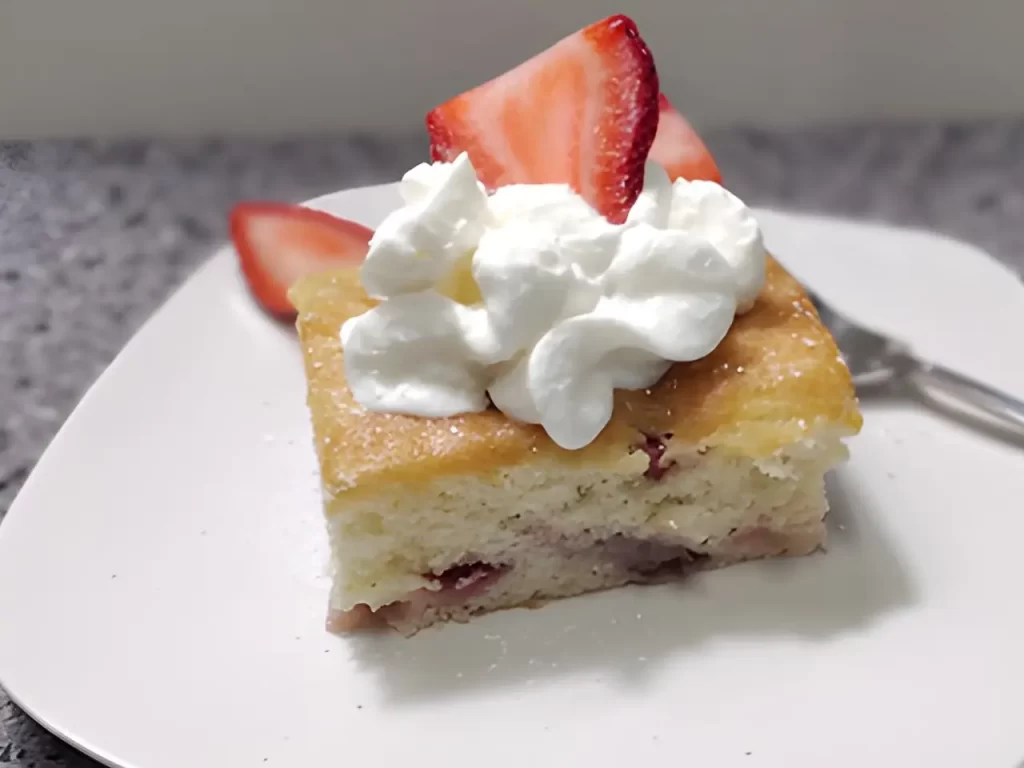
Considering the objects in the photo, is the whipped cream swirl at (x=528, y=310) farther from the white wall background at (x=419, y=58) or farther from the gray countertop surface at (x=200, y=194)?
the white wall background at (x=419, y=58)

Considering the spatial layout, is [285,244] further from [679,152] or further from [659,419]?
[659,419]

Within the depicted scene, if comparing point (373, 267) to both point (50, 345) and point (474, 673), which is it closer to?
point (474, 673)

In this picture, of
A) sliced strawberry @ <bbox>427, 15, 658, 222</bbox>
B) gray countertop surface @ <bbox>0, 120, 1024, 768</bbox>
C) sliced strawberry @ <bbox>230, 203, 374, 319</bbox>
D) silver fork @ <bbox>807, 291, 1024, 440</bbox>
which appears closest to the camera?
sliced strawberry @ <bbox>427, 15, 658, 222</bbox>

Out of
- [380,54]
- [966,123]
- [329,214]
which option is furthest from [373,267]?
[966,123]

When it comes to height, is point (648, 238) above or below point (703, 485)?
above

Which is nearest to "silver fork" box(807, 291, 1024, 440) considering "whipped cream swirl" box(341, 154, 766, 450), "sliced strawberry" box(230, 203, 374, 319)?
"whipped cream swirl" box(341, 154, 766, 450)

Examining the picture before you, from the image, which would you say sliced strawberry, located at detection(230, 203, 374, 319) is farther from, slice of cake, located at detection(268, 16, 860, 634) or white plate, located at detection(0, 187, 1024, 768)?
slice of cake, located at detection(268, 16, 860, 634)

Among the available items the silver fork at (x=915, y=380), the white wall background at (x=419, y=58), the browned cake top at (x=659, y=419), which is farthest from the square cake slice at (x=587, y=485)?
the white wall background at (x=419, y=58)
